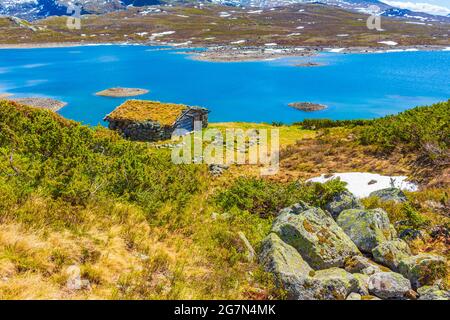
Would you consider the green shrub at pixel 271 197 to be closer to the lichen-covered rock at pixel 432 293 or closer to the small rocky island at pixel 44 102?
the lichen-covered rock at pixel 432 293

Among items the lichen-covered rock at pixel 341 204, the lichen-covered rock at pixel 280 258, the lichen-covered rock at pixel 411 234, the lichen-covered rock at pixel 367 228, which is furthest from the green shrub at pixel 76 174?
the lichen-covered rock at pixel 411 234

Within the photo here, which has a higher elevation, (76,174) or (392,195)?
(76,174)

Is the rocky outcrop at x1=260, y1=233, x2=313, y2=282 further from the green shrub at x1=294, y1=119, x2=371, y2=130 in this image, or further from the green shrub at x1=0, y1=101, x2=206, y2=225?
the green shrub at x1=294, y1=119, x2=371, y2=130

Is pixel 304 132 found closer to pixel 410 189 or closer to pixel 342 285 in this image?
pixel 410 189

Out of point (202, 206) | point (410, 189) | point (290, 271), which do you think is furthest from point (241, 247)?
point (410, 189)

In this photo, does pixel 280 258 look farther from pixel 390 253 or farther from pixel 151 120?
pixel 151 120

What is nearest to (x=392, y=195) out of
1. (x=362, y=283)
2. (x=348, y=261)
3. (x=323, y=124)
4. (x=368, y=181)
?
(x=368, y=181)
